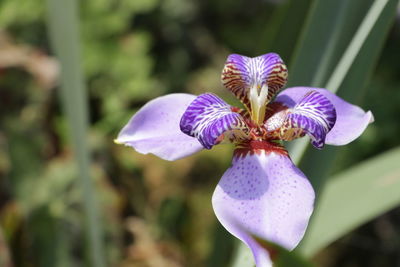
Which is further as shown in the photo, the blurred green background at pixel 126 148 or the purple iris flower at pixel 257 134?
the blurred green background at pixel 126 148

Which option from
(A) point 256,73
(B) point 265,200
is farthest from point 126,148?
(B) point 265,200

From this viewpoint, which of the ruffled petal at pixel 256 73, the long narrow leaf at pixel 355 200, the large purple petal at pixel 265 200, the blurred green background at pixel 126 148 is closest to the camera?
the large purple petal at pixel 265 200

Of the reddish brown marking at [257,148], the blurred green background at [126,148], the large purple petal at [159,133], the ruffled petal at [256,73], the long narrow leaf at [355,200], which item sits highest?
the ruffled petal at [256,73]

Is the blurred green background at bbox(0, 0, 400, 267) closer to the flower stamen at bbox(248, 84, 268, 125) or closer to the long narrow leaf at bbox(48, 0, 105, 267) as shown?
the long narrow leaf at bbox(48, 0, 105, 267)

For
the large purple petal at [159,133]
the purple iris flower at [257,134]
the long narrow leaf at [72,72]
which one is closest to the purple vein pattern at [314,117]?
the purple iris flower at [257,134]

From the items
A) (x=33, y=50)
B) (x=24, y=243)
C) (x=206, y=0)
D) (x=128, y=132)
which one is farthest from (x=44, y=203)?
(x=206, y=0)

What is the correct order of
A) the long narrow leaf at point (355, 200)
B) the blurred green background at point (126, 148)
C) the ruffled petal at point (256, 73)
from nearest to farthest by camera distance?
the ruffled petal at point (256, 73)
the long narrow leaf at point (355, 200)
the blurred green background at point (126, 148)

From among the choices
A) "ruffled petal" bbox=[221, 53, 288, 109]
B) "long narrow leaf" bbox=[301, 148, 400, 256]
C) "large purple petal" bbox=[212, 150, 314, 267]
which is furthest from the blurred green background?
"large purple petal" bbox=[212, 150, 314, 267]

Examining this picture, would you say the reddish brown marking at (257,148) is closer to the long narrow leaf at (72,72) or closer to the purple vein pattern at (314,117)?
the purple vein pattern at (314,117)
